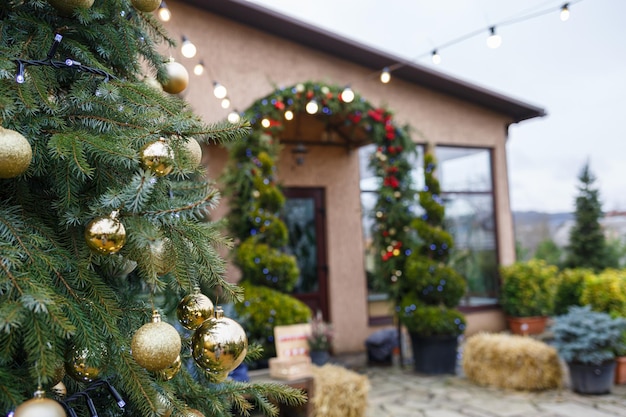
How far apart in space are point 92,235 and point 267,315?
4551 millimetres

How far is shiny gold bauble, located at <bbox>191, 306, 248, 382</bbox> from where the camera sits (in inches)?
52.9

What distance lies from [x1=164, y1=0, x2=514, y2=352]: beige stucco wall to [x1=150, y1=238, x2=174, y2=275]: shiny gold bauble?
525 centimetres

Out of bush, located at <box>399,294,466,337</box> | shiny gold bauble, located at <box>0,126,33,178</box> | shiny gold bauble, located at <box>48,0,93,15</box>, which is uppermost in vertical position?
shiny gold bauble, located at <box>48,0,93,15</box>

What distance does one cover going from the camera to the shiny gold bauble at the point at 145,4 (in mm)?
1712

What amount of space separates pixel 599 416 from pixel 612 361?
3.17 ft

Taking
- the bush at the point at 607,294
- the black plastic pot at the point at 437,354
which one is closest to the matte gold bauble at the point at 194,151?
the black plastic pot at the point at 437,354

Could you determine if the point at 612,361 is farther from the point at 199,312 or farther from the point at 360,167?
the point at 199,312

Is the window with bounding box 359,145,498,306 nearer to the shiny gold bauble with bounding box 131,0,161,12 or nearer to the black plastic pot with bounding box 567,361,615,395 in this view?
the black plastic pot with bounding box 567,361,615,395

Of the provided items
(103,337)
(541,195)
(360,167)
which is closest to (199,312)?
(103,337)

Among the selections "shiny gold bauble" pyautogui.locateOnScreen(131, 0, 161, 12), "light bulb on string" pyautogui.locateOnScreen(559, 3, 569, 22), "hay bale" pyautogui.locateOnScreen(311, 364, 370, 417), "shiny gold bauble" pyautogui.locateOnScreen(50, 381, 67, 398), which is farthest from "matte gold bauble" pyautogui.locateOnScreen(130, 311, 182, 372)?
"light bulb on string" pyautogui.locateOnScreen(559, 3, 569, 22)

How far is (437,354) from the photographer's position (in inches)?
262

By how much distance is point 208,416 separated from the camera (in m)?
1.57

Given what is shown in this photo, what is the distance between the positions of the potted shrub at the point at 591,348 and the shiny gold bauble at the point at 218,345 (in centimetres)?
525

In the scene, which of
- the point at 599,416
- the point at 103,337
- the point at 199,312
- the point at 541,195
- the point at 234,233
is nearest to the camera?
the point at 103,337
